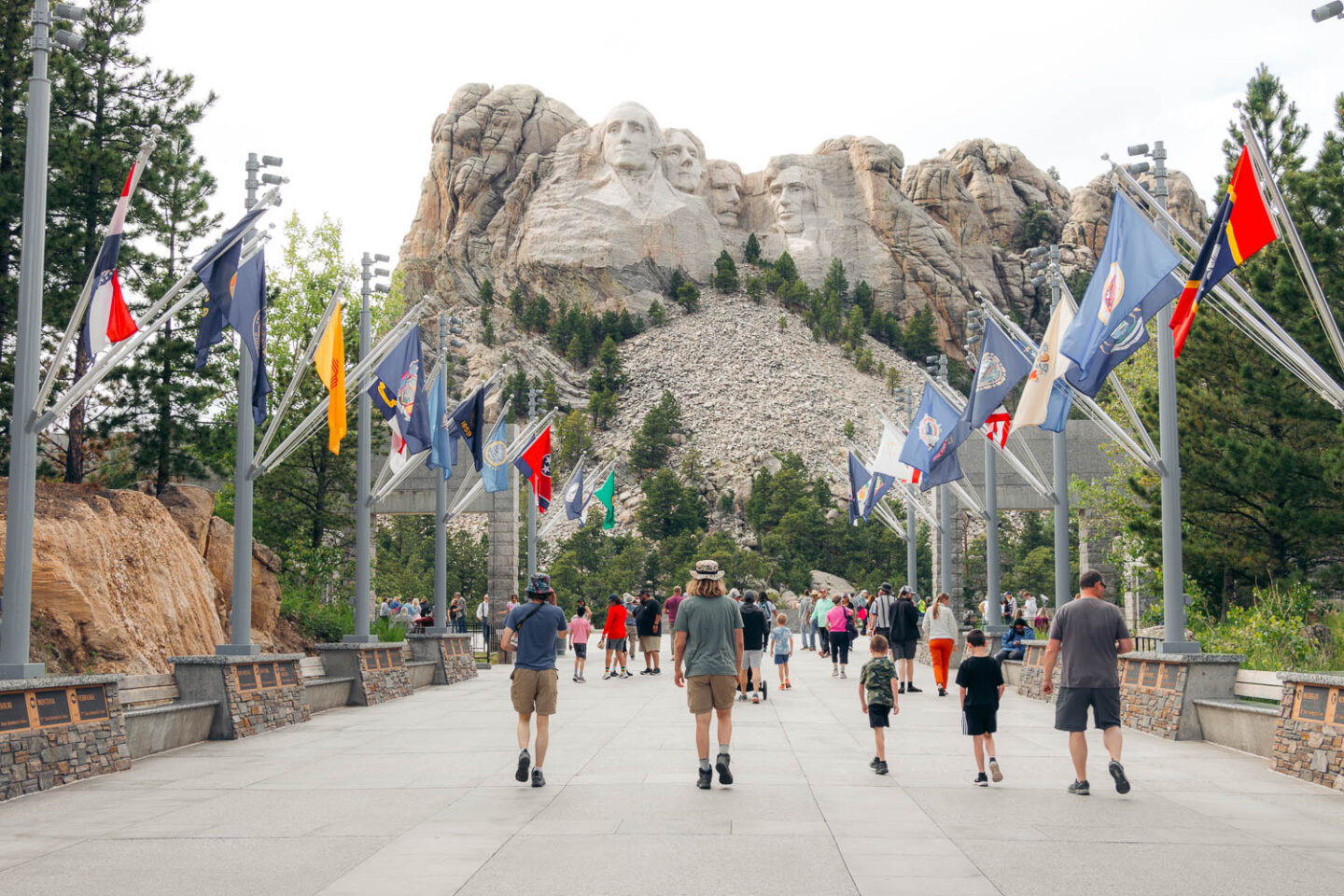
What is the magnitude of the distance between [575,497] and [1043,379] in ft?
69.3

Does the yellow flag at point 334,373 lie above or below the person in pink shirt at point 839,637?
above

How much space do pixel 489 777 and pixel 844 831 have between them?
12.5 ft

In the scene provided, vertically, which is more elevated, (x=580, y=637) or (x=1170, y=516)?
(x=1170, y=516)

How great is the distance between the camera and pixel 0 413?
1911cm

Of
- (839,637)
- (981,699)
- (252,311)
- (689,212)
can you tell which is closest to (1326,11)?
(981,699)

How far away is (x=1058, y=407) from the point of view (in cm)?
1730

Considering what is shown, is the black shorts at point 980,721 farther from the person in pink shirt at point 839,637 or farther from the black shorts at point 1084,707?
the person in pink shirt at point 839,637

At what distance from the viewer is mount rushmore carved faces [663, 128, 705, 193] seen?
5930 inches

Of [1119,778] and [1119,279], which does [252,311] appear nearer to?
[1119,279]

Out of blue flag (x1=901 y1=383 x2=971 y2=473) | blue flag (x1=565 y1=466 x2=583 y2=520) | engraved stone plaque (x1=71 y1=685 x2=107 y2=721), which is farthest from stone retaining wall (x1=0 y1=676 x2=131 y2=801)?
blue flag (x1=565 y1=466 x2=583 y2=520)

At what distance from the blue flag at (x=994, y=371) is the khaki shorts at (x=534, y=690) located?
10.4 m

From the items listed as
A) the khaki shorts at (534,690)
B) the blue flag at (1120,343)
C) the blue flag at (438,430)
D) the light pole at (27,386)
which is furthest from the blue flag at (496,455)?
the khaki shorts at (534,690)

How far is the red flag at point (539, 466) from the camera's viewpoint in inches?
1201

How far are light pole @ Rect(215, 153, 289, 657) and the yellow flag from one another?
0.90 meters
